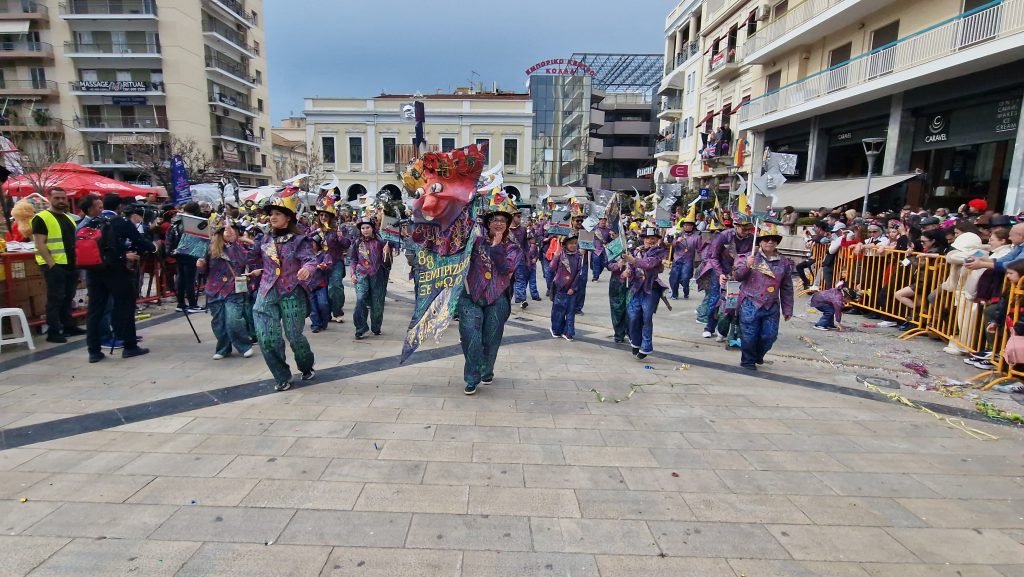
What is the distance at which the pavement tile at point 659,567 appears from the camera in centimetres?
242

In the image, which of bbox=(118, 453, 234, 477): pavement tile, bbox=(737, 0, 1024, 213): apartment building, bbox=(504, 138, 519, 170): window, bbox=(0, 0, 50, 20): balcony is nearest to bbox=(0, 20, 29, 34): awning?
bbox=(0, 0, 50, 20): balcony

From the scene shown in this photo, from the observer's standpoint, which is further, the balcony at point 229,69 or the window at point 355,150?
the window at point 355,150

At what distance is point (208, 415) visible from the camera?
4.22 m

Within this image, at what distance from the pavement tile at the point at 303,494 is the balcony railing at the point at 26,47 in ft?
144

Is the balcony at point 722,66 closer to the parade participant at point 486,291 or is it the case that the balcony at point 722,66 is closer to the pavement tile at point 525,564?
the parade participant at point 486,291

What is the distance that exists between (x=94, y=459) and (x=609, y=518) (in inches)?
131

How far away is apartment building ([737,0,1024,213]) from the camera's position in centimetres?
1192

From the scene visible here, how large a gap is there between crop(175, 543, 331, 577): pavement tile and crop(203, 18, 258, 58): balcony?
1693 inches

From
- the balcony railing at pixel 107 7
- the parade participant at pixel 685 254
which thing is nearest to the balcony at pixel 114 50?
the balcony railing at pixel 107 7

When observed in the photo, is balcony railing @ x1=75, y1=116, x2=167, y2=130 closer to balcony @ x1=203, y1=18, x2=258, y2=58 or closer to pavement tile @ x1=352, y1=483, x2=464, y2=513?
balcony @ x1=203, y1=18, x2=258, y2=58

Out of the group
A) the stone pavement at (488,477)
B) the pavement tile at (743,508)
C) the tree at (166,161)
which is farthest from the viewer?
the tree at (166,161)

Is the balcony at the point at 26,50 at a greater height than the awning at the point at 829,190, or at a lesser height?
greater

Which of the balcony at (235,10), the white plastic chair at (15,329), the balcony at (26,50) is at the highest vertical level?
the balcony at (235,10)

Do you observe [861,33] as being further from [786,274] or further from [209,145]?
[209,145]
